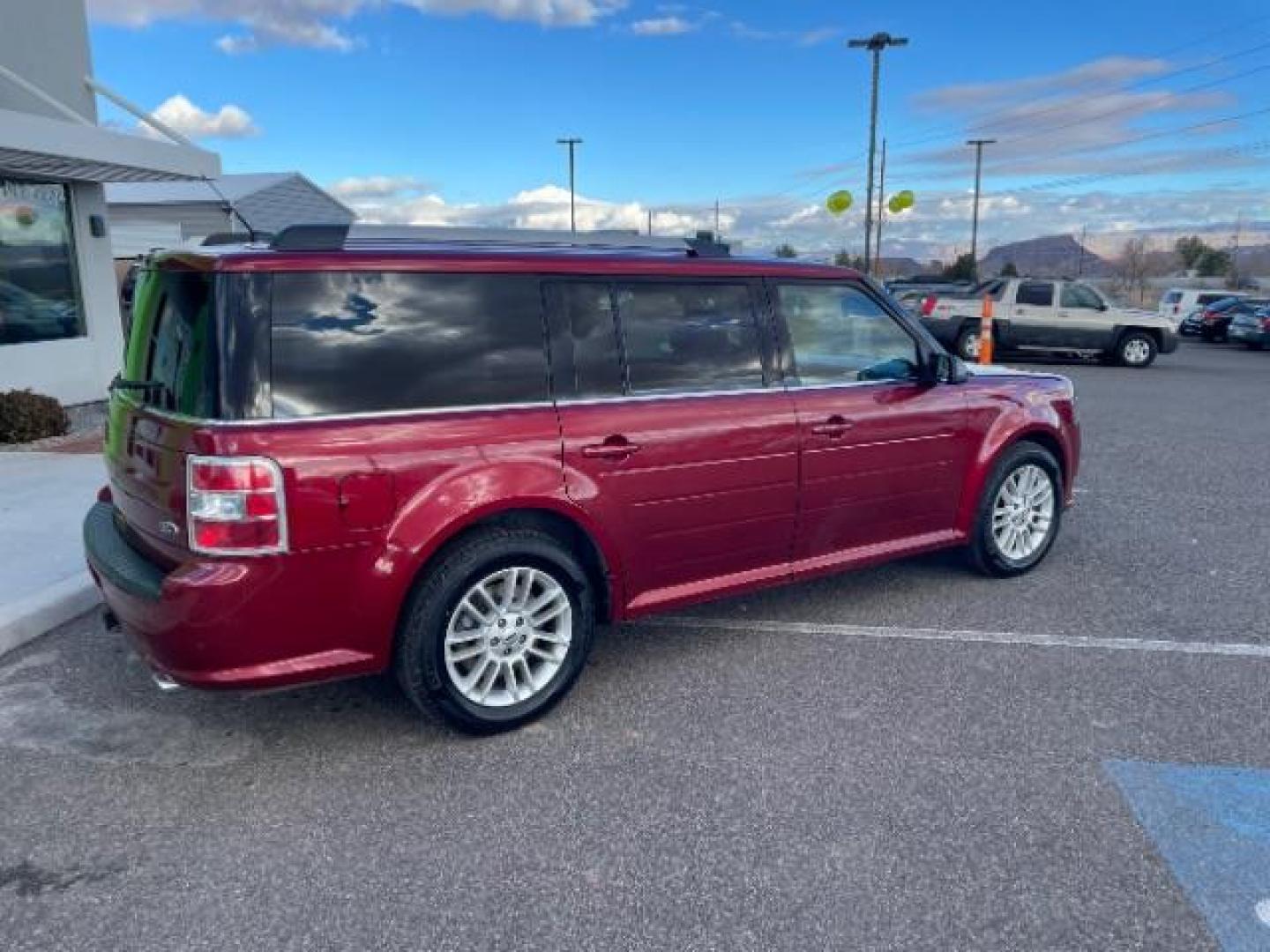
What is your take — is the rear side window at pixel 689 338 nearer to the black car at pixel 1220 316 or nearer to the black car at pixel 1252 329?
the black car at pixel 1252 329

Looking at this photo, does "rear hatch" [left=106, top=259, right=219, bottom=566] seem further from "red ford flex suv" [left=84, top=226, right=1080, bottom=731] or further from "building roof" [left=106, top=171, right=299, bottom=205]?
"building roof" [left=106, top=171, right=299, bottom=205]

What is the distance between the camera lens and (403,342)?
3.38 meters

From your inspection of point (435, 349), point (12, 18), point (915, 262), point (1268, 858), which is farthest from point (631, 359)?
point (915, 262)

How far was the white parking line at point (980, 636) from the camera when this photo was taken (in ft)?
14.4

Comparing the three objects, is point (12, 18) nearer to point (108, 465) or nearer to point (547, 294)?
point (108, 465)

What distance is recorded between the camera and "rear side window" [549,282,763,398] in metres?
3.77

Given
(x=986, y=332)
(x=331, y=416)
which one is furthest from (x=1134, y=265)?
(x=331, y=416)

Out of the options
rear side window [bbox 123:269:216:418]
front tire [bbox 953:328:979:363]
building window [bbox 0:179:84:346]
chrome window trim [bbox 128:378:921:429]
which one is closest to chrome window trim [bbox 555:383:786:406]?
chrome window trim [bbox 128:378:921:429]

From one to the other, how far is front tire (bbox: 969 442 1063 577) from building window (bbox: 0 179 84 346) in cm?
1078

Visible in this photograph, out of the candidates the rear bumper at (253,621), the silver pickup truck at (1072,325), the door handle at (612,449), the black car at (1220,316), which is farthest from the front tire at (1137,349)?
the rear bumper at (253,621)

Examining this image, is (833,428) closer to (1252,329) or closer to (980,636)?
(980,636)

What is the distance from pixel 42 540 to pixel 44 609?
1.37m

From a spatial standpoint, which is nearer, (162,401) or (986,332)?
(162,401)

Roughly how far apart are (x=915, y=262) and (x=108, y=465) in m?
101
